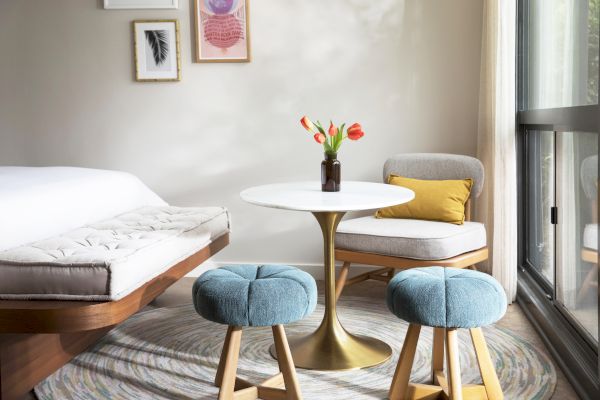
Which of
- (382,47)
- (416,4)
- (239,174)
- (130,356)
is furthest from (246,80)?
(130,356)

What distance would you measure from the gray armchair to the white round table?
0.27m

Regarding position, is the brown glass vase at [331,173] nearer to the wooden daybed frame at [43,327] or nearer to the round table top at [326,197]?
the round table top at [326,197]

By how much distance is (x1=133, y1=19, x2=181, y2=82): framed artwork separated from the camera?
4336 mm

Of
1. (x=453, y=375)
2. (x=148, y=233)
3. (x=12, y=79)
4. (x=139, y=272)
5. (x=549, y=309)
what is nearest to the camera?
(x=453, y=375)

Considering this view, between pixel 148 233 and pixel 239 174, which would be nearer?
pixel 148 233

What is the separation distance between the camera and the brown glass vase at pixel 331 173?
300cm

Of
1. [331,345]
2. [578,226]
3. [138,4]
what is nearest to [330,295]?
[331,345]

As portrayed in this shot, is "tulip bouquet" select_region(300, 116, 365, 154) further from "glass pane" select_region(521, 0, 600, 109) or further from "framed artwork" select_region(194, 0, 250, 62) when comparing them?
"framed artwork" select_region(194, 0, 250, 62)

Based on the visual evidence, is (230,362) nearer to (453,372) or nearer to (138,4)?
(453,372)

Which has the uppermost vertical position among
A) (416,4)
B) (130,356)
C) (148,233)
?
(416,4)

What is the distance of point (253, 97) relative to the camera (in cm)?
433

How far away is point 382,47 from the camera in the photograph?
4.20 m

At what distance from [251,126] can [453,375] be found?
97.4 inches

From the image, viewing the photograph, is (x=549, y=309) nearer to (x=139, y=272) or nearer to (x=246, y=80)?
(x=139, y=272)
